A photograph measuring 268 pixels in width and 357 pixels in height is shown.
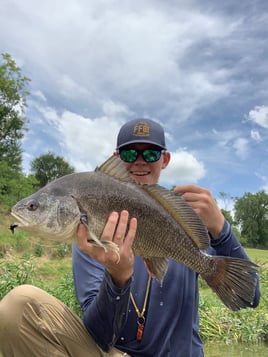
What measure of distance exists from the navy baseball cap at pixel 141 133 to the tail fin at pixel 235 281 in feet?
3.81

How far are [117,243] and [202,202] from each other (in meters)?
0.63

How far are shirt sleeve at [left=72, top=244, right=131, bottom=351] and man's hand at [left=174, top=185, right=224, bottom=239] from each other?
0.64 metres

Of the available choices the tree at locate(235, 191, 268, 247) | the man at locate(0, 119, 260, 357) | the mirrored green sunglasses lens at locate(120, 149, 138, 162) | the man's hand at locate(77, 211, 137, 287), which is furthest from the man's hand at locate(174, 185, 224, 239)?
the tree at locate(235, 191, 268, 247)

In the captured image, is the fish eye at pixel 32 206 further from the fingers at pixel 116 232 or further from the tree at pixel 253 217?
the tree at pixel 253 217

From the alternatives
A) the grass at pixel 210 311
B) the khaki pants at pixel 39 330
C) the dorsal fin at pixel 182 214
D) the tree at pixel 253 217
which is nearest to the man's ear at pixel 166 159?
the dorsal fin at pixel 182 214

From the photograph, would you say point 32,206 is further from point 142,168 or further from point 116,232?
point 142,168

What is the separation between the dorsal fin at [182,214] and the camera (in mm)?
2465

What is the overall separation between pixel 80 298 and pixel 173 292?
674mm

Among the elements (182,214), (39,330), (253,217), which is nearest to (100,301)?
(39,330)

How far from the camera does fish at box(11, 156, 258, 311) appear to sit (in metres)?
2.22

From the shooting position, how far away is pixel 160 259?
8.08 ft

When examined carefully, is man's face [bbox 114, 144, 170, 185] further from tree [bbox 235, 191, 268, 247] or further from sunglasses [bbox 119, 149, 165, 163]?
tree [bbox 235, 191, 268, 247]

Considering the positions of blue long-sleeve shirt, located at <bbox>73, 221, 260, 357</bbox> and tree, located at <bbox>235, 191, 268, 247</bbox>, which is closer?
blue long-sleeve shirt, located at <bbox>73, 221, 260, 357</bbox>

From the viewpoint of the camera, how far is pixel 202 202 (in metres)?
2.56
